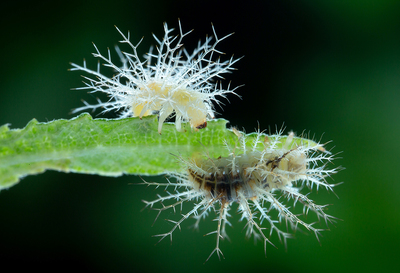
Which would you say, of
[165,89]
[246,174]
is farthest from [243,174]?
[165,89]

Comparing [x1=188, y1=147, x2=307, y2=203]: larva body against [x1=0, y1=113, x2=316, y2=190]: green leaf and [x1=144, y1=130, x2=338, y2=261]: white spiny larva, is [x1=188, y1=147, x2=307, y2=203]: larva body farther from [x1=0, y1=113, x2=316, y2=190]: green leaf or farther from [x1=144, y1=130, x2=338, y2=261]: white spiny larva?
[x1=0, y1=113, x2=316, y2=190]: green leaf

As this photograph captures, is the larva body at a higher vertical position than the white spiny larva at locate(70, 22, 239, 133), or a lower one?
lower

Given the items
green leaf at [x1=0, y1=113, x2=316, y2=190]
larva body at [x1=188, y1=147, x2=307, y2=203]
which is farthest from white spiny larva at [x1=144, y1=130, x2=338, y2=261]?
green leaf at [x1=0, y1=113, x2=316, y2=190]

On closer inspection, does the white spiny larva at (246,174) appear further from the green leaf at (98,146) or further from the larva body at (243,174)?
the green leaf at (98,146)

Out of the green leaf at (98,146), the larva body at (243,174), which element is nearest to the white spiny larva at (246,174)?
the larva body at (243,174)

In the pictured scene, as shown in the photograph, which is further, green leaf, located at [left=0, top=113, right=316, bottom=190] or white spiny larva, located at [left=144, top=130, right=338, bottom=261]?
white spiny larva, located at [left=144, top=130, right=338, bottom=261]

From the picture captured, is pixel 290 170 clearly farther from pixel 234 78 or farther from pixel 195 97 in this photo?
pixel 234 78

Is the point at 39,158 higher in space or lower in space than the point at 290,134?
lower

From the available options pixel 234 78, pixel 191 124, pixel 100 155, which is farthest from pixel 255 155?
pixel 234 78
